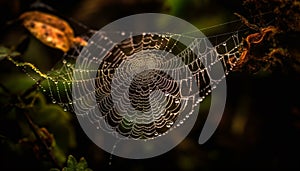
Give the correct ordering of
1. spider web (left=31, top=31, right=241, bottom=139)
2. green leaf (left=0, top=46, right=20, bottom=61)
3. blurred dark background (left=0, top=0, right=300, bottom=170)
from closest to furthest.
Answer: green leaf (left=0, top=46, right=20, bottom=61)
spider web (left=31, top=31, right=241, bottom=139)
blurred dark background (left=0, top=0, right=300, bottom=170)

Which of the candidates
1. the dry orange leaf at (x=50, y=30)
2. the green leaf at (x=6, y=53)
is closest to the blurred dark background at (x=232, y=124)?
the dry orange leaf at (x=50, y=30)

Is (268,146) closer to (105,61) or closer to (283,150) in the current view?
(283,150)

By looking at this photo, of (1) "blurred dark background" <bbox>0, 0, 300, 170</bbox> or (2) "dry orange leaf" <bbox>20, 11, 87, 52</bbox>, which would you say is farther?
(1) "blurred dark background" <bbox>0, 0, 300, 170</bbox>

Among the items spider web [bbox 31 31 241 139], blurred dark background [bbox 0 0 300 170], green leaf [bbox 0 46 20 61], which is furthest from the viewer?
blurred dark background [bbox 0 0 300 170]

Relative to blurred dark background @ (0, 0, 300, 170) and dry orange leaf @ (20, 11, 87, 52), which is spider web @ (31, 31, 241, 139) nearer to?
dry orange leaf @ (20, 11, 87, 52)

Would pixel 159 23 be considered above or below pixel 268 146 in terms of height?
above

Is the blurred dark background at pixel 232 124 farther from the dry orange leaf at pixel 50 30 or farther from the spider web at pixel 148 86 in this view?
the spider web at pixel 148 86

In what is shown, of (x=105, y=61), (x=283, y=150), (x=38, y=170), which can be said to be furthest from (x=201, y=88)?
(x=38, y=170)

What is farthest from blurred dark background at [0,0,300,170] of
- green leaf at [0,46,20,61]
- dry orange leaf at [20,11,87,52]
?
green leaf at [0,46,20,61]

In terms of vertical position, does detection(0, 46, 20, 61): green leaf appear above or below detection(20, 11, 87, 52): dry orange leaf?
below
